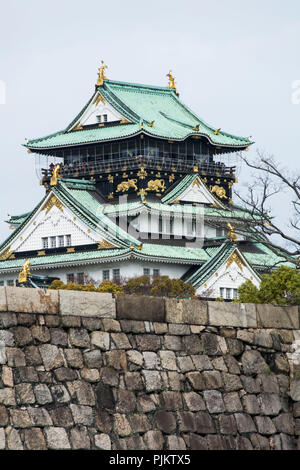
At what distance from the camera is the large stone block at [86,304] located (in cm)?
2161

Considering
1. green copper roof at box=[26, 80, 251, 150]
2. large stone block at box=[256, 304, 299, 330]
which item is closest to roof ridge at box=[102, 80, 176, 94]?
green copper roof at box=[26, 80, 251, 150]

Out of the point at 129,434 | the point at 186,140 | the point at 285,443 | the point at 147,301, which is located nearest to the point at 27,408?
the point at 129,434

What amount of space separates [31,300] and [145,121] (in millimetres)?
50745

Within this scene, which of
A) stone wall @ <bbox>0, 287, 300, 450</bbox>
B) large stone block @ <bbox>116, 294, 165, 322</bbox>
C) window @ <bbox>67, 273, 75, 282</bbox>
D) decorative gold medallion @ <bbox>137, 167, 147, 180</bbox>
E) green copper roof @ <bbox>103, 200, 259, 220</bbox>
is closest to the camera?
stone wall @ <bbox>0, 287, 300, 450</bbox>

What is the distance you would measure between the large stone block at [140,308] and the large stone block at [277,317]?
9.44 feet

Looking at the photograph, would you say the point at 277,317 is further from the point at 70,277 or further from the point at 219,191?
the point at 219,191

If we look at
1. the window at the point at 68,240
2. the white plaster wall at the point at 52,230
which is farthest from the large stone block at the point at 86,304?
the window at the point at 68,240

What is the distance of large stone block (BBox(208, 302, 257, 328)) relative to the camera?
2450cm

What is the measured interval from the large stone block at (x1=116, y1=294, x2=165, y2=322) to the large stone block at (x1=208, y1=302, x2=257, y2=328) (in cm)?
138

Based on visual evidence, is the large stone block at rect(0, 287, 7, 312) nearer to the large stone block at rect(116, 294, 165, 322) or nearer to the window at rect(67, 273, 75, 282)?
the large stone block at rect(116, 294, 165, 322)

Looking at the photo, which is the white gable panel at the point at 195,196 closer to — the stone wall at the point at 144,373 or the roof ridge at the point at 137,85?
the roof ridge at the point at 137,85

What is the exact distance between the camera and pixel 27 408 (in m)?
20.3
